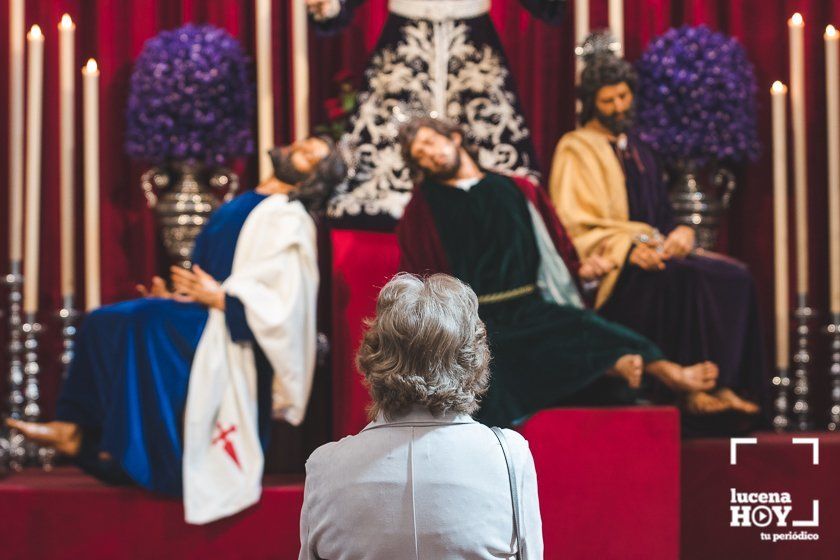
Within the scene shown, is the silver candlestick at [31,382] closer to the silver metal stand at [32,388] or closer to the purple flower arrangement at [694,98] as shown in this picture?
the silver metal stand at [32,388]

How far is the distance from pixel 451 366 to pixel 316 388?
2.41m

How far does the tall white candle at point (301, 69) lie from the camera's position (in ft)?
14.0

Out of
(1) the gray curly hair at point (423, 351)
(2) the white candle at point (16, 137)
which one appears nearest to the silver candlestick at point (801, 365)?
(2) the white candle at point (16, 137)

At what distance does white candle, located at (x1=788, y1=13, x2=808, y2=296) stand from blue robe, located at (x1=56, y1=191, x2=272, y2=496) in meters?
1.81

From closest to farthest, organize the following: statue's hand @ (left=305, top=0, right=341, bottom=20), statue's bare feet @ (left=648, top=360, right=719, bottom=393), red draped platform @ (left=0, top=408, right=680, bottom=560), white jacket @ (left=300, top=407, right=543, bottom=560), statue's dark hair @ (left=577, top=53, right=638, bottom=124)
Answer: white jacket @ (left=300, top=407, right=543, bottom=560), red draped platform @ (left=0, top=408, right=680, bottom=560), statue's bare feet @ (left=648, top=360, right=719, bottom=393), statue's dark hair @ (left=577, top=53, right=638, bottom=124), statue's hand @ (left=305, top=0, right=341, bottom=20)

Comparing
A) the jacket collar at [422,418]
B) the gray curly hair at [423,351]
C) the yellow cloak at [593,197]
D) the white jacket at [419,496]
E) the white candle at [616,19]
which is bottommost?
the white jacket at [419,496]

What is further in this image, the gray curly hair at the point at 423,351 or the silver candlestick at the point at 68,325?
the silver candlestick at the point at 68,325

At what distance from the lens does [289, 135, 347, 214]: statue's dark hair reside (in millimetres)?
3910

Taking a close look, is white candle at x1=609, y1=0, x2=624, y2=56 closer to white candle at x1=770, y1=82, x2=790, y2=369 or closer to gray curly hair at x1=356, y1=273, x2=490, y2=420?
white candle at x1=770, y1=82, x2=790, y2=369

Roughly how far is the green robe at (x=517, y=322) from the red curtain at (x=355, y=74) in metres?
0.79

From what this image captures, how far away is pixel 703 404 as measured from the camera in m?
3.86

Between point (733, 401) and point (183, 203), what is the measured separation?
1.85 meters

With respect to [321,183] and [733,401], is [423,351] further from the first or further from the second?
[733,401]
